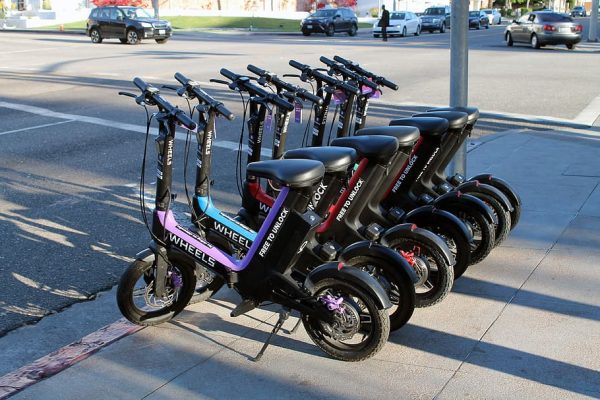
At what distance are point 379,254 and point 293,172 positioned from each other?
2.56ft

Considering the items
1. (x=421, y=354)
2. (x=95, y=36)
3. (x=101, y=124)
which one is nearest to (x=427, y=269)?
(x=421, y=354)

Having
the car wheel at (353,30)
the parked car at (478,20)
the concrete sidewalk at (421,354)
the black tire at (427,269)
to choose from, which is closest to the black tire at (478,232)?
the concrete sidewalk at (421,354)

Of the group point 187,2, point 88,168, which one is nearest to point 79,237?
point 88,168

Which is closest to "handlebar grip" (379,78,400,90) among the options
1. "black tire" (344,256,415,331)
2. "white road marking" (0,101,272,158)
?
"black tire" (344,256,415,331)

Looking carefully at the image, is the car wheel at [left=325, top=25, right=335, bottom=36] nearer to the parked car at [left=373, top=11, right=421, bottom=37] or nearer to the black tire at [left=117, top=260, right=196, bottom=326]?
the parked car at [left=373, top=11, right=421, bottom=37]

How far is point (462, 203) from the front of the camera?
586cm

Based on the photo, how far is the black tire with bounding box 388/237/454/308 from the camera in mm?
5090

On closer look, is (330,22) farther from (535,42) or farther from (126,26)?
(535,42)

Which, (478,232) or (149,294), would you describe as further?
(478,232)

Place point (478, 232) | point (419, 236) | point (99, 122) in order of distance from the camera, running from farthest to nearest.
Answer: point (99, 122) → point (478, 232) → point (419, 236)

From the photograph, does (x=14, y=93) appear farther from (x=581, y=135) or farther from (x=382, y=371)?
(x=382, y=371)

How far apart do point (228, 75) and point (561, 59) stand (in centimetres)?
2177

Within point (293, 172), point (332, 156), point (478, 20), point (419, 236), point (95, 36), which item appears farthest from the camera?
point (478, 20)

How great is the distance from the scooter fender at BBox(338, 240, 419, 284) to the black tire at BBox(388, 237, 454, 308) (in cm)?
39
